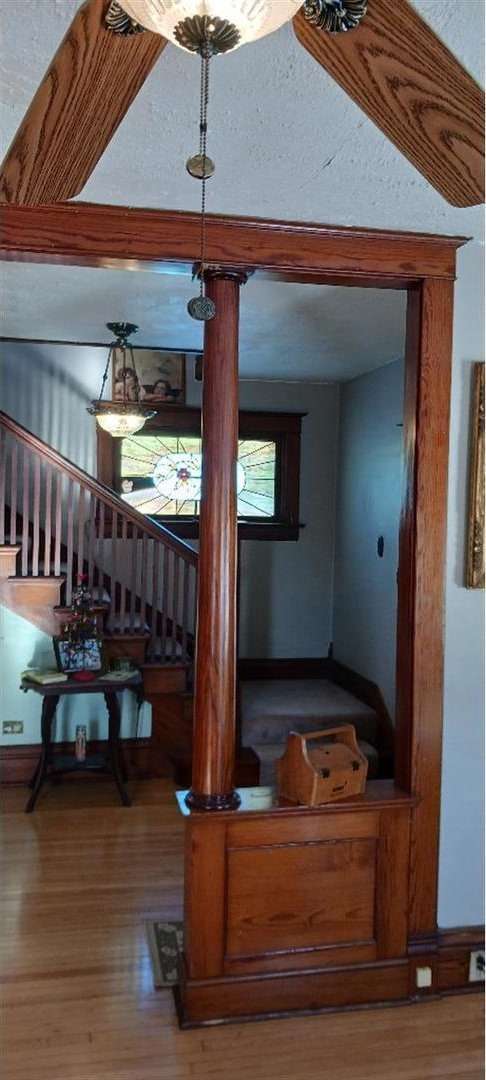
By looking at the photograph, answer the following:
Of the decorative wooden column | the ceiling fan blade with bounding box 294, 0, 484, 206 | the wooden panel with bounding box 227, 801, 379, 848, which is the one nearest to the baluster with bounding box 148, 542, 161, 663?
the decorative wooden column

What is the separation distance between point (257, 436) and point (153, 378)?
3.13 feet

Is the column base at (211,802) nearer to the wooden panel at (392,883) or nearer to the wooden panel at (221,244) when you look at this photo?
the wooden panel at (392,883)

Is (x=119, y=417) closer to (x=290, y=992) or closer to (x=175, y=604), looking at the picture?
(x=175, y=604)

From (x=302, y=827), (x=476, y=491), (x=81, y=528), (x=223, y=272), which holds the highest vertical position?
(x=223, y=272)

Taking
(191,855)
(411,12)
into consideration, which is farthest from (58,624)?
(411,12)

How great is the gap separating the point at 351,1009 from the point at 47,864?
175 centimetres

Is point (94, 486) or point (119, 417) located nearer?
point (119, 417)

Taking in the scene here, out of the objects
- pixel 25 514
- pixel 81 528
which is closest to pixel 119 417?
pixel 81 528

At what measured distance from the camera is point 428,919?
109 inches

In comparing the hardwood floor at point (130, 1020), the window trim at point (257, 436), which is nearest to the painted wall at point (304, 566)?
the window trim at point (257, 436)

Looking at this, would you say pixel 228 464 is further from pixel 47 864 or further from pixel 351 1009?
pixel 47 864

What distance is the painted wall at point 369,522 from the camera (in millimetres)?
5039

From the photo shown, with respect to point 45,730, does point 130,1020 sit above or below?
below

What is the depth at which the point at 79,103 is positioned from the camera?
5.72 ft
